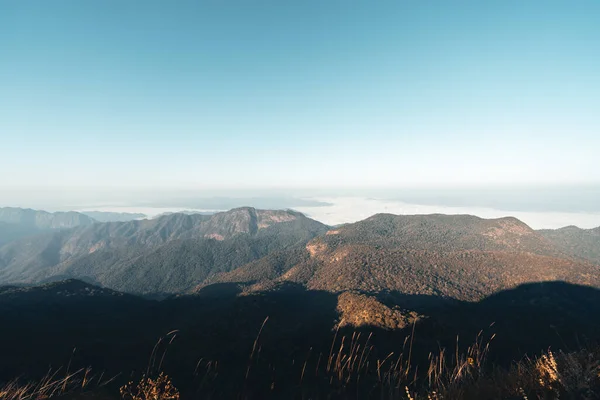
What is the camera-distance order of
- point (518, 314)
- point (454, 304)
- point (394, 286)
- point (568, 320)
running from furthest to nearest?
point (394, 286), point (454, 304), point (518, 314), point (568, 320)

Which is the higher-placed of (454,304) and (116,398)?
(116,398)

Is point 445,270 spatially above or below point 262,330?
below

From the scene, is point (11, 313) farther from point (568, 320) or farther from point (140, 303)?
point (568, 320)

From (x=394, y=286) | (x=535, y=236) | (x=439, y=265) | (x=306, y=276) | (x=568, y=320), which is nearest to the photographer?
(x=568, y=320)

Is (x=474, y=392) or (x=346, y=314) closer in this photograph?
(x=474, y=392)

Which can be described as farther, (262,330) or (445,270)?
(445,270)

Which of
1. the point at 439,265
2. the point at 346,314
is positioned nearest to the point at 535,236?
the point at 439,265

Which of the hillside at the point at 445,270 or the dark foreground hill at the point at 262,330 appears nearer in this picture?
the dark foreground hill at the point at 262,330

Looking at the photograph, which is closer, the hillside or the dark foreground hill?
the dark foreground hill
